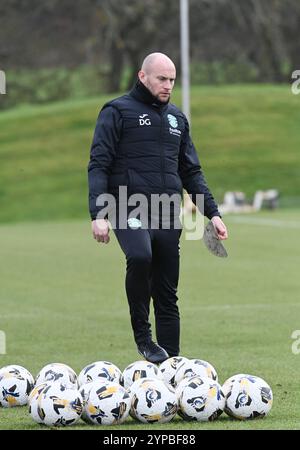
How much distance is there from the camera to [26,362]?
11.1 meters

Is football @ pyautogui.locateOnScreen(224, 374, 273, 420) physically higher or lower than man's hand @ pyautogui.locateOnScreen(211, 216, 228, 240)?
lower

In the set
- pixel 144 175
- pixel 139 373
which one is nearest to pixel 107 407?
pixel 139 373

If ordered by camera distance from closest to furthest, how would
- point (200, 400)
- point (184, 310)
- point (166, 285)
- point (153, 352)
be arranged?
point (200, 400), point (153, 352), point (166, 285), point (184, 310)

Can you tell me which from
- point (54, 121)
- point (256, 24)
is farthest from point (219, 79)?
point (54, 121)

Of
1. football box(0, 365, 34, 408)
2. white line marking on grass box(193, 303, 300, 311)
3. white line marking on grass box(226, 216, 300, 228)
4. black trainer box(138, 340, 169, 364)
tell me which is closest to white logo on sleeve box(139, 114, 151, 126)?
black trainer box(138, 340, 169, 364)

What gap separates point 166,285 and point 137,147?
1.14 meters

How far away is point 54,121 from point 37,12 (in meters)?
6.59

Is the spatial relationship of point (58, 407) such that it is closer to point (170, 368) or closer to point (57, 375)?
point (57, 375)

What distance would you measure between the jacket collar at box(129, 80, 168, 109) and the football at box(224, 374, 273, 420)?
2.58 meters

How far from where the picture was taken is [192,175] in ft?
33.8

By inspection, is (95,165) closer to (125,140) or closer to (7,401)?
(125,140)

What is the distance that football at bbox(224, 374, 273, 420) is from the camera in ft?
27.3

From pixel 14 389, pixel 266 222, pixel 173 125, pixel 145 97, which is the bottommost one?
pixel 14 389

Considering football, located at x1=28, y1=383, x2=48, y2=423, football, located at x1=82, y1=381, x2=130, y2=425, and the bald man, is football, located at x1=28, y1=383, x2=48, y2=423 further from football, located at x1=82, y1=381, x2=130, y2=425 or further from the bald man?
the bald man
